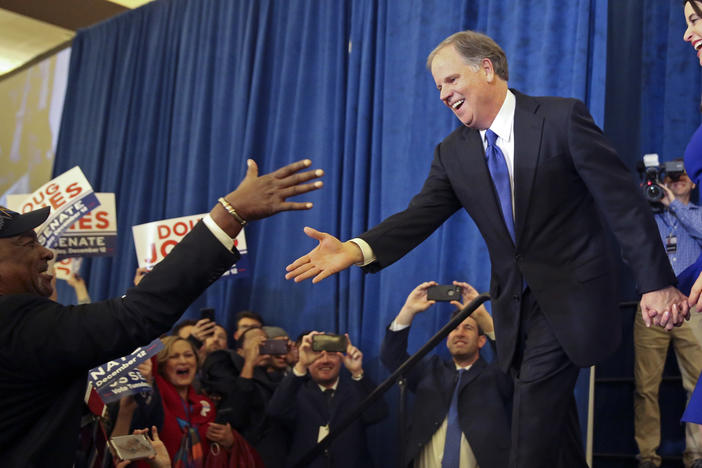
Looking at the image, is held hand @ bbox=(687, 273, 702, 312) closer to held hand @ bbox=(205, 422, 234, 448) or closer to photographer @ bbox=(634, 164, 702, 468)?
photographer @ bbox=(634, 164, 702, 468)

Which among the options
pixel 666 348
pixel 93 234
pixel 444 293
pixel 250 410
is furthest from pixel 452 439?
pixel 93 234

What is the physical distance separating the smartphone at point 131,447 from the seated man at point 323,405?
146 centimetres

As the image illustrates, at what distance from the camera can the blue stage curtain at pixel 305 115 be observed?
4539 mm

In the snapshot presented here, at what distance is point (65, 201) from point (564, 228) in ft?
10.0

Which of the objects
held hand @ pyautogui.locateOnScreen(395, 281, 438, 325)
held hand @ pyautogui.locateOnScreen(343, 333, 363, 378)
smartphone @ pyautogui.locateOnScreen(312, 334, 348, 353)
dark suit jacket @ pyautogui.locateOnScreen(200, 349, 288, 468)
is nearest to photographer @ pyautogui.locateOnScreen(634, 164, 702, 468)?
held hand @ pyautogui.locateOnScreen(395, 281, 438, 325)

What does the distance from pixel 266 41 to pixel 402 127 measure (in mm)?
1750

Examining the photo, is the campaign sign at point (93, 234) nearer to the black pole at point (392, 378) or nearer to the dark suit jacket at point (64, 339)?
the black pole at point (392, 378)

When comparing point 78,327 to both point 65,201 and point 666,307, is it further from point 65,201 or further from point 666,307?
point 65,201

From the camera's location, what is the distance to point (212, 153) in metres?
6.32

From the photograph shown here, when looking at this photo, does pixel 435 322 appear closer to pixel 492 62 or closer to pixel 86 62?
pixel 492 62

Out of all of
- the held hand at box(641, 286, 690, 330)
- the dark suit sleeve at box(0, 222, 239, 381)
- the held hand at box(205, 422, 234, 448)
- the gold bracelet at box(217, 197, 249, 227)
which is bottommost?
the held hand at box(205, 422, 234, 448)

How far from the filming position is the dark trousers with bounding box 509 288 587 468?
1899 mm

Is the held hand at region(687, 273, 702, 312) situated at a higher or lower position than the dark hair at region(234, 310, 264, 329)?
higher

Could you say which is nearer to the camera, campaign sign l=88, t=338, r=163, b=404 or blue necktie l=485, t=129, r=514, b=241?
blue necktie l=485, t=129, r=514, b=241
